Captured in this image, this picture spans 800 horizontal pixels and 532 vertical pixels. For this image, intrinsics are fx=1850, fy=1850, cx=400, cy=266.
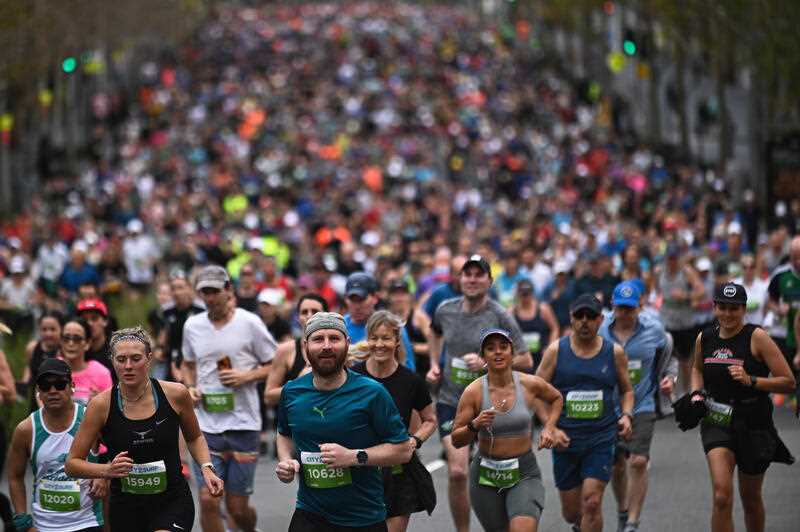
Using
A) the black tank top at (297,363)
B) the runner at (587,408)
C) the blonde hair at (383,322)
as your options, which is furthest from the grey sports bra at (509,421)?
the black tank top at (297,363)

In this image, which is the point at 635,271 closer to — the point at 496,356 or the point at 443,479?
the point at 443,479

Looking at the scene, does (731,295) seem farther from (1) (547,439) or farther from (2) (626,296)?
(2) (626,296)

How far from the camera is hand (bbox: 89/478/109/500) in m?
9.04

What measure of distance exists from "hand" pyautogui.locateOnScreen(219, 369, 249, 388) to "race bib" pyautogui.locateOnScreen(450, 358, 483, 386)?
140cm

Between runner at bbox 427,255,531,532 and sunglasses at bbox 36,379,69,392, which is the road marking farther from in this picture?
sunglasses at bbox 36,379,69,392

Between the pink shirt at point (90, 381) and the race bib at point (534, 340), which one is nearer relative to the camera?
the pink shirt at point (90, 381)

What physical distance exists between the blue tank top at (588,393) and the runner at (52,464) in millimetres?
2940

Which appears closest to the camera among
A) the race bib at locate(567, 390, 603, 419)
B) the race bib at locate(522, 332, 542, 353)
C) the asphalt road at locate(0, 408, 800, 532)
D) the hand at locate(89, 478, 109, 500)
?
the hand at locate(89, 478, 109, 500)

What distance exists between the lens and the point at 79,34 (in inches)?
1871

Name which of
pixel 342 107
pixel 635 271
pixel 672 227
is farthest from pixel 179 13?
pixel 635 271

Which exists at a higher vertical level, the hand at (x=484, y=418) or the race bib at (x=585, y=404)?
the hand at (x=484, y=418)

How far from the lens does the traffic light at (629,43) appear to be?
27891 mm

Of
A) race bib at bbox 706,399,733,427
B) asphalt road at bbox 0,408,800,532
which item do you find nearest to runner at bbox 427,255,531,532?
asphalt road at bbox 0,408,800,532

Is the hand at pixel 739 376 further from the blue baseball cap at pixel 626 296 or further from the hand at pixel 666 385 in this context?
the blue baseball cap at pixel 626 296
